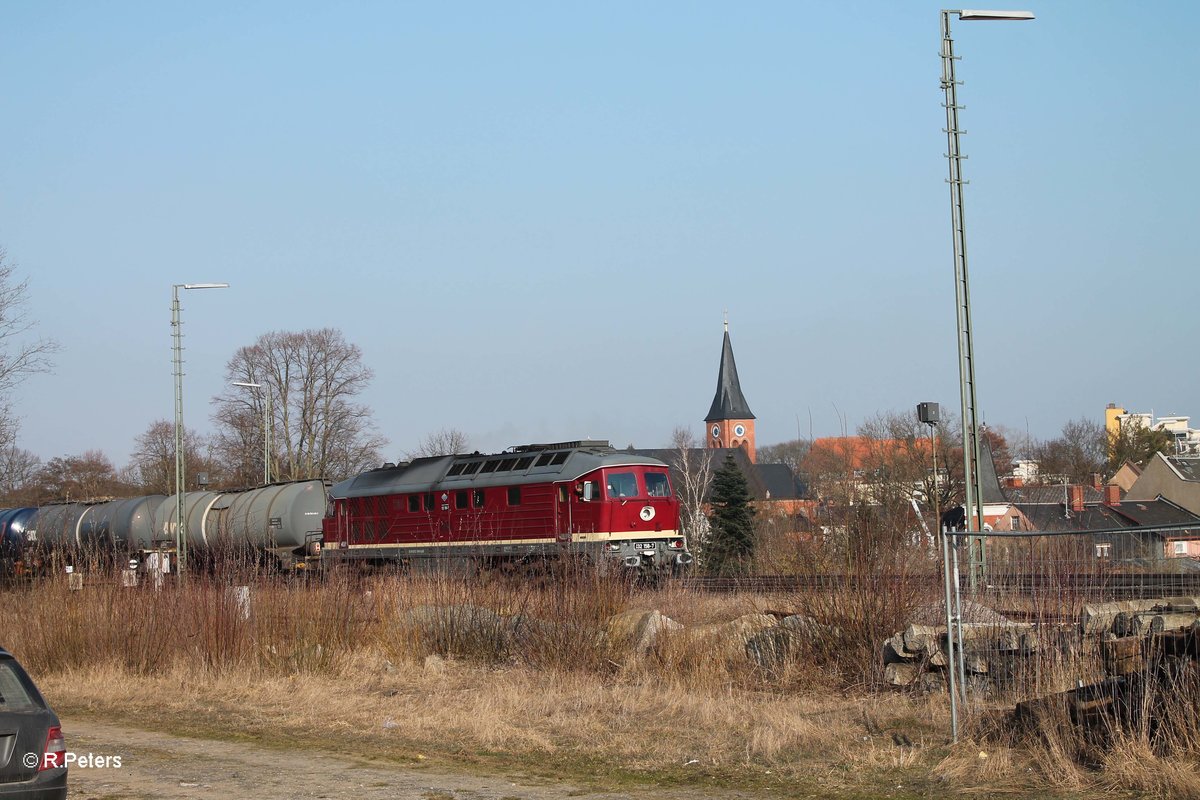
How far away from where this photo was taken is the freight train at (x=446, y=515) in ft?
90.4

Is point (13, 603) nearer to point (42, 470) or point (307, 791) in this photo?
point (307, 791)

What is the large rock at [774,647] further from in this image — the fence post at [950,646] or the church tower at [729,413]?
the church tower at [729,413]

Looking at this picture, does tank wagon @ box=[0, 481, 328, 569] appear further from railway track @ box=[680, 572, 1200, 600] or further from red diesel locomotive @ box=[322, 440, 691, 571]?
railway track @ box=[680, 572, 1200, 600]

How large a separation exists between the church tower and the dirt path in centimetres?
12841

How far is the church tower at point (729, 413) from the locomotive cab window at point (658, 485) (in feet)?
361

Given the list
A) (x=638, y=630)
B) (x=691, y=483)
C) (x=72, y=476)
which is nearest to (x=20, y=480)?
(x=72, y=476)

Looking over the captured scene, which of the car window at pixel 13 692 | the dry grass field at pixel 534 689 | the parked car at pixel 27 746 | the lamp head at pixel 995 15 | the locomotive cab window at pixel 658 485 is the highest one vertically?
the lamp head at pixel 995 15

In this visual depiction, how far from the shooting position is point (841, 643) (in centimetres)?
1411

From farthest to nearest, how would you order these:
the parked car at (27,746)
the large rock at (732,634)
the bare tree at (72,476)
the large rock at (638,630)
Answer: the bare tree at (72,476)
the large rock at (638,630)
the large rock at (732,634)
the parked car at (27,746)

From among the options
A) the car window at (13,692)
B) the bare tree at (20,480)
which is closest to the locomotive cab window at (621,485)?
the car window at (13,692)

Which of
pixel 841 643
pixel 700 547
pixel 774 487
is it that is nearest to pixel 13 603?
pixel 841 643

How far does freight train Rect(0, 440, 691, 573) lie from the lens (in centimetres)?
2756

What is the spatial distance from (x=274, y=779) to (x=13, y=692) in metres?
2.87

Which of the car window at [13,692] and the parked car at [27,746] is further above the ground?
the car window at [13,692]
